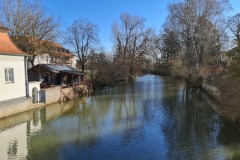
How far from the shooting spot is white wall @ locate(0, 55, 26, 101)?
1858cm

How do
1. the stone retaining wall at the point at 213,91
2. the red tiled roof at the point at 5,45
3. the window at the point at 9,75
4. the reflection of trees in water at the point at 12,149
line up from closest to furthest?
the reflection of trees in water at the point at 12,149 < the red tiled roof at the point at 5,45 < the window at the point at 9,75 < the stone retaining wall at the point at 213,91

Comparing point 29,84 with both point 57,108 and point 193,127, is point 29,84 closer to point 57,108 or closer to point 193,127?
point 57,108

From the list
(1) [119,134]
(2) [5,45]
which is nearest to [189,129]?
(1) [119,134]

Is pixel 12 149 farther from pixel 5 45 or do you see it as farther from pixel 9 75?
pixel 5 45

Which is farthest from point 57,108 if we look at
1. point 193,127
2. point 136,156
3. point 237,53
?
point 237,53

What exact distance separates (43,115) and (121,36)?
3785 centimetres

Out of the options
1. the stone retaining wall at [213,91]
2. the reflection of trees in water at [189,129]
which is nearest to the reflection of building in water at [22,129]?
the reflection of trees in water at [189,129]

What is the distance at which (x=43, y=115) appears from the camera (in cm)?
1923

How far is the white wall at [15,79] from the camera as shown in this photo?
1858 cm

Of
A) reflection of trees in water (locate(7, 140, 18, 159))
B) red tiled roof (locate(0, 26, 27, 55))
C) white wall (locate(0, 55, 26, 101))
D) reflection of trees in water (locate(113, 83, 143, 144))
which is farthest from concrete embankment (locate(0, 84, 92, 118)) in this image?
reflection of trees in water (locate(113, 83, 143, 144))

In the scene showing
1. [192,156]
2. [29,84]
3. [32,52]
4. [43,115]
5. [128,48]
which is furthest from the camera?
[128,48]

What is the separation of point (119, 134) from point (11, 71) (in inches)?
403

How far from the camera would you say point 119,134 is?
545 inches

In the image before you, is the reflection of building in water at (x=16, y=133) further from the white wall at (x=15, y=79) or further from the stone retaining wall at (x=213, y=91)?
the stone retaining wall at (x=213, y=91)
